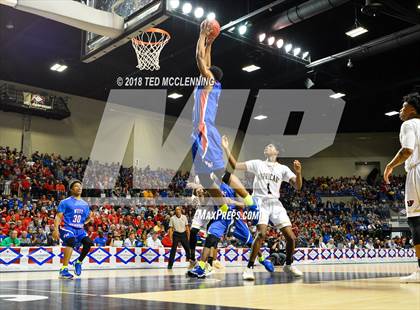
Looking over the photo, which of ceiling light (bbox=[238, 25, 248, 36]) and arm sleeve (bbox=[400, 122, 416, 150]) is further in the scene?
ceiling light (bbox=[238, 25, 248, 36])

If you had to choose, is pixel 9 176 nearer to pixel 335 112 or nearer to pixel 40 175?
pixel 40 175

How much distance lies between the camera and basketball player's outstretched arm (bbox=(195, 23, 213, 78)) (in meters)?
5.65

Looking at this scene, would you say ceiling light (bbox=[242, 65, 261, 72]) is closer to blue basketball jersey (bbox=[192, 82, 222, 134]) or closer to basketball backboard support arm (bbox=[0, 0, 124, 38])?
basketball backboard support arm (bbox=[0, 0, 124, 38])

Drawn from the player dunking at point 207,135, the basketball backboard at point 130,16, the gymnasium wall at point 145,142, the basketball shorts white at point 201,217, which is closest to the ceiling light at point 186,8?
the basketball backboard at point 130,16

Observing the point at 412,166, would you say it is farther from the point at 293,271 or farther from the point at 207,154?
the point at 293,271

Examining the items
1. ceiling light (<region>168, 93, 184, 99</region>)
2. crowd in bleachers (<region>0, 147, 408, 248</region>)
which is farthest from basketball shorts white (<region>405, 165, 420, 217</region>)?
ceiling light (<region>168, 93, 184, 99</region>)

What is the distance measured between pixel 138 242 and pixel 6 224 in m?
4.16

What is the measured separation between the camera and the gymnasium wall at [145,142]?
25312 millimetres

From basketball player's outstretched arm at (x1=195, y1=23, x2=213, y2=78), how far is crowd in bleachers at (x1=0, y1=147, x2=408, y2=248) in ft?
30.5

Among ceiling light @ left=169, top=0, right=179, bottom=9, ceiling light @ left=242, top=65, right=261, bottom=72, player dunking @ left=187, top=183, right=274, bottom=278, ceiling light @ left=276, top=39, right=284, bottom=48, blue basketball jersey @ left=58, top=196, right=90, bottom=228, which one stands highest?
ceiling light @ left=242, top=65, right=261, bottom=72

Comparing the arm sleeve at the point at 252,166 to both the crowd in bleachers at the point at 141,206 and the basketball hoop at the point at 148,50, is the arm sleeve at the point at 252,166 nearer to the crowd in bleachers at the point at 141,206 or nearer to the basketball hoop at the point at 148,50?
the basketball hoop at the point at 148,50

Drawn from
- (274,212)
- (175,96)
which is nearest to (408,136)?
(274,212)

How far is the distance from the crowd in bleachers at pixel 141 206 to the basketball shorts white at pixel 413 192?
8006 mm

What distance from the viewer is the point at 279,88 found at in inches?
965
